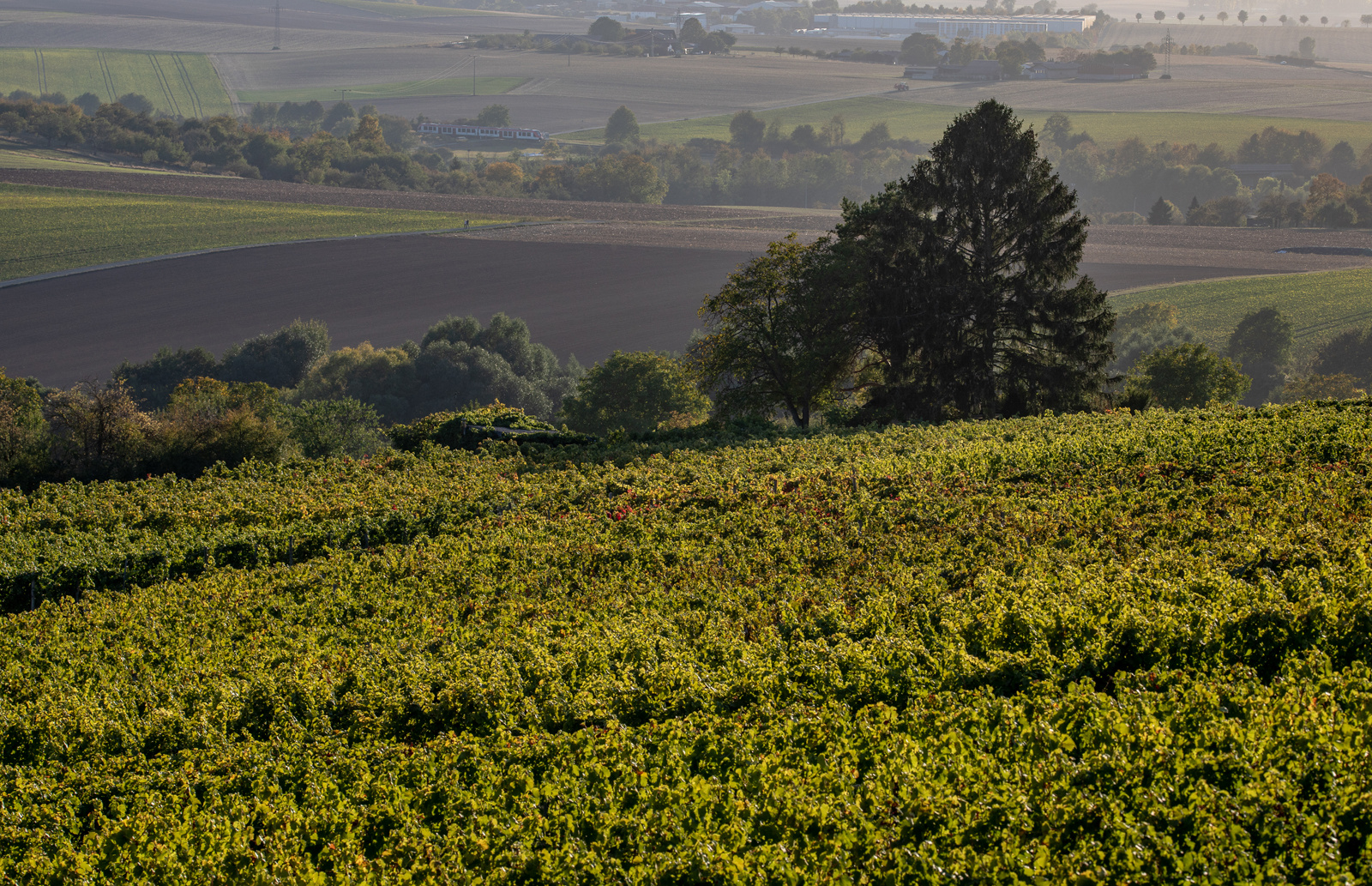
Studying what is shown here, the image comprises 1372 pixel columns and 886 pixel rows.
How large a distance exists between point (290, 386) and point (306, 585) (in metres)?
54.8

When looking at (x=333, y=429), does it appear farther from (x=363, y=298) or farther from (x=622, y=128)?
(x=622, y=128)

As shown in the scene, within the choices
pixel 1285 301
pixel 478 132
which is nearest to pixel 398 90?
pixel 478 132

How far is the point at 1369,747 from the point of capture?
19.9ft

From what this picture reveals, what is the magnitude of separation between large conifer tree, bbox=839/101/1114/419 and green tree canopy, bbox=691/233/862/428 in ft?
5.38

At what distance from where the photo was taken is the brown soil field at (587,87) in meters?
178

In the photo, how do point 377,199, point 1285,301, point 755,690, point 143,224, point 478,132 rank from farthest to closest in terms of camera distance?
point 478,132
point 377,199
point 143,224
point 1285,301
point 755,690

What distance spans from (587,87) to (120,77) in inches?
3608

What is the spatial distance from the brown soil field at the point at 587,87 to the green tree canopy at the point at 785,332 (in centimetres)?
14574

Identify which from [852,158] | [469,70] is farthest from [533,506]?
[469,70]

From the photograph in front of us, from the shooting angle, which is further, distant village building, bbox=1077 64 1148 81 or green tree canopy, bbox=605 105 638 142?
distant village building, bbox=1077 64 1148 81

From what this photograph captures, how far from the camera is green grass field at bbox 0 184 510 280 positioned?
248 ft

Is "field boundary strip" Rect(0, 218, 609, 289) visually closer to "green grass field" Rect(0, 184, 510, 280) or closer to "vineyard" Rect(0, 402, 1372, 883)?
"green grass field" Rect(0, 184, 510, 280)

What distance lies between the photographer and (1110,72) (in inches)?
7303

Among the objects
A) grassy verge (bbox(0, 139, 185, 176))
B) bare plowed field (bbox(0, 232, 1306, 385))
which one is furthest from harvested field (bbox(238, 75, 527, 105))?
bare plowed field (bbox(0, 232, 1306, 385))
